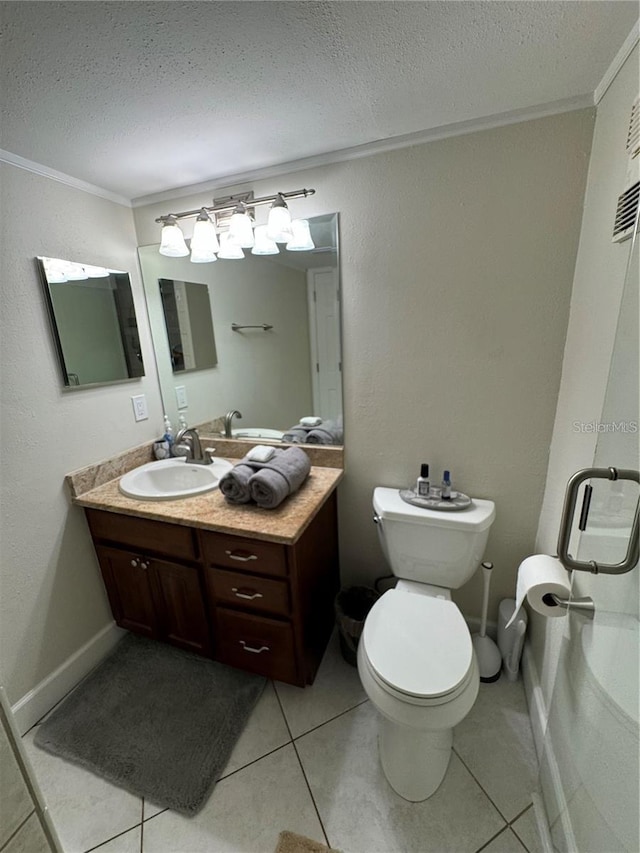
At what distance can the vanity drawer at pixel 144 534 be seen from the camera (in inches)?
52.0

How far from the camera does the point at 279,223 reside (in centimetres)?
129

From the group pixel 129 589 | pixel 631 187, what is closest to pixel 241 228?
pixel 631 187

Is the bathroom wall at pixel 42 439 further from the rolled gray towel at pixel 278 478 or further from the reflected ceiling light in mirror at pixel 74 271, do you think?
the rolled gray towel at pixel 278 478

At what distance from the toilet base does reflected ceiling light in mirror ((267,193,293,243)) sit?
1.73m

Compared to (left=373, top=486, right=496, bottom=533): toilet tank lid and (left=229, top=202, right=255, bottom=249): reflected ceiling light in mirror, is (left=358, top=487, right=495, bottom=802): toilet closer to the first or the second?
(left=373, top=486, right=496, bottom=533): toilet tank lid

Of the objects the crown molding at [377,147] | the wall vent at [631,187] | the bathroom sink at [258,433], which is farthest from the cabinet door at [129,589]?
the wall vent at [631,187]

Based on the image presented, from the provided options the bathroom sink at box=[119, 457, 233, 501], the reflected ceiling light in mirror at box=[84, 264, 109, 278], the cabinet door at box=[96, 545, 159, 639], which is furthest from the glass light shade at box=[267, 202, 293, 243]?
the cabinet door at box=[96, 545, 159, 639]

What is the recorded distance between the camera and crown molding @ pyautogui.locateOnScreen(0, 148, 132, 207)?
118 cm

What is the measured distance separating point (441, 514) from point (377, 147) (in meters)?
1.40

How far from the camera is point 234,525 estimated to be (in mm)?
1203

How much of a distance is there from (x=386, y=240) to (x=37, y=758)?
2339 mm

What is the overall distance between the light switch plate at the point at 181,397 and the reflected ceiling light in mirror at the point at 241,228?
2.65 ft

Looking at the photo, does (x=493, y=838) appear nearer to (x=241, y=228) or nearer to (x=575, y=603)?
(x=575, y=603)

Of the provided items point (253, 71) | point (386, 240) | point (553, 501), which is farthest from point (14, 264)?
point (553, 501)
